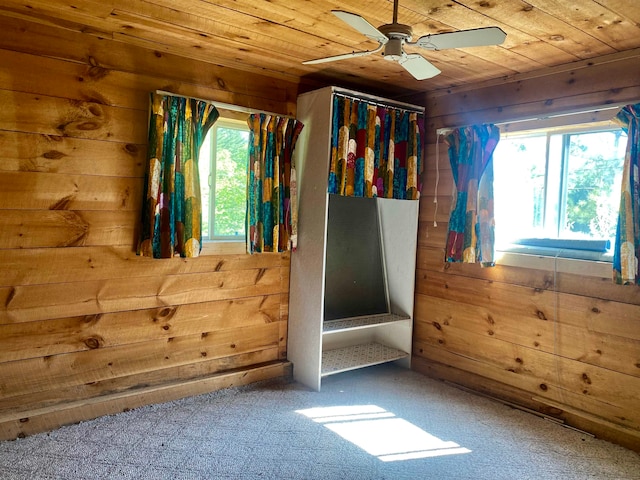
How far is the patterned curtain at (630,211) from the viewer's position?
8.68 ft

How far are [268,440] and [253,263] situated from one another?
4.05ft

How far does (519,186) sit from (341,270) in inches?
54.8

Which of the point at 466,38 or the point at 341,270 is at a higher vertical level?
the point at 466,38

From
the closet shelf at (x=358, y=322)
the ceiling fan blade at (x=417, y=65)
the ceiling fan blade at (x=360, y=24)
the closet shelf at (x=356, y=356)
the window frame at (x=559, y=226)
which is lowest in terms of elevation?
the closet shelf at (x=356, y=356)

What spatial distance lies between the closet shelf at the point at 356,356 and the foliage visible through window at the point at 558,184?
1181 millimetres

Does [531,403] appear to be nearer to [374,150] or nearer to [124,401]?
[374,150]

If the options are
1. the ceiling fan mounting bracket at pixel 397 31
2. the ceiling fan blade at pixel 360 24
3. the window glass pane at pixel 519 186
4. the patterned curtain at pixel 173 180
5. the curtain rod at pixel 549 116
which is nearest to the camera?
the ceiling fan blade at pixel 360 24

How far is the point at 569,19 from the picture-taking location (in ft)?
7.54

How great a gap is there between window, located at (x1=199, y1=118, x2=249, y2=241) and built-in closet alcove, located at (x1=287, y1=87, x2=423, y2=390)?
0.40 m

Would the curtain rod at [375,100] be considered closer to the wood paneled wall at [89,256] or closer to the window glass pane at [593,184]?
the wood paneled wall at [89,256]

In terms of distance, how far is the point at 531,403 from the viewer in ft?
10.5

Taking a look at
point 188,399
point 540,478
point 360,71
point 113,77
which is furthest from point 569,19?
point 188,399

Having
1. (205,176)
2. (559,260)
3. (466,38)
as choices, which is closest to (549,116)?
(559,260)

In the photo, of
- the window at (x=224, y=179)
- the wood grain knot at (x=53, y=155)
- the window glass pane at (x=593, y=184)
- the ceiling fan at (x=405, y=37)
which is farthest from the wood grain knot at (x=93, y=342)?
the window glass pane at (x=593, y=184)
